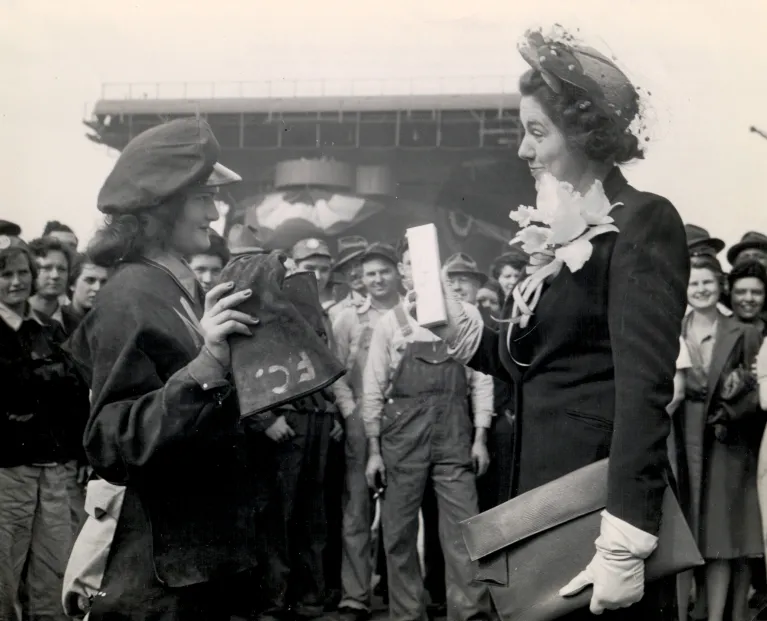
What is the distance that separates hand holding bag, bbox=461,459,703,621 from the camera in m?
1.84

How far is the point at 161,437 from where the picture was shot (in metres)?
1.87

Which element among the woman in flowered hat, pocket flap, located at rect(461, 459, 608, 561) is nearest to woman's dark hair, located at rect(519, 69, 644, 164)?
the woman in flowered hat

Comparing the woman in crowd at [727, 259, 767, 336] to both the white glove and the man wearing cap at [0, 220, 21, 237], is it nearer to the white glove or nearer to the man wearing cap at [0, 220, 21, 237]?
the white glove

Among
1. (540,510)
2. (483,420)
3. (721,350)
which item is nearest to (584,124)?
(540,510)

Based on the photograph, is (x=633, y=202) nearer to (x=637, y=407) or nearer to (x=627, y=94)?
(x=627, y=94)

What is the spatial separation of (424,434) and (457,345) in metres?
2.32

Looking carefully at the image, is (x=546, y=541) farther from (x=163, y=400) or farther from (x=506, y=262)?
(x=506, y=262)

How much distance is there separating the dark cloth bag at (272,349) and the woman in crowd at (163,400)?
1.5 inches

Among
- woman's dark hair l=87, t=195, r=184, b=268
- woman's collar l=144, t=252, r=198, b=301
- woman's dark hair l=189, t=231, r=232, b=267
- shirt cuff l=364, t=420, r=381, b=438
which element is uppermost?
woman's dark hair l=87, t=195, r=184, b=268

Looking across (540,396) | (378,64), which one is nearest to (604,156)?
(540,396)

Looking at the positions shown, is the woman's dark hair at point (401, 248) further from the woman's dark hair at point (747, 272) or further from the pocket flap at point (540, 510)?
the pocket flap at point (540, 510)

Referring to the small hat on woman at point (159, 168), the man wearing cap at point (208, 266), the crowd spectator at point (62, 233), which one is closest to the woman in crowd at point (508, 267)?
the man wearing cap at point (208, 266)

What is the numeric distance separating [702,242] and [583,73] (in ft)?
8.09

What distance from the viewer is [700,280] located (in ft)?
14.4
